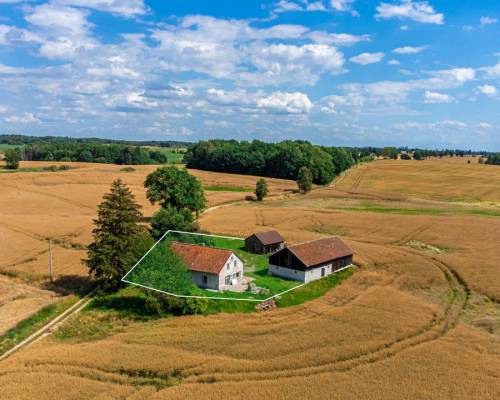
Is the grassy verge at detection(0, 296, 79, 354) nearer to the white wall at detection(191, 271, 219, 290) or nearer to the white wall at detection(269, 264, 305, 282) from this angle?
the white wall at detection(191, 271, 219, 290)

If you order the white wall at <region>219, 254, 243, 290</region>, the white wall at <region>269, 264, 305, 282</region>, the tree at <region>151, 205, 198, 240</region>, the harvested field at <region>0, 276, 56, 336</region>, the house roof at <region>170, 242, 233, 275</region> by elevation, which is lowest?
the harvested field at <region>0, 276, 56, 336</region>

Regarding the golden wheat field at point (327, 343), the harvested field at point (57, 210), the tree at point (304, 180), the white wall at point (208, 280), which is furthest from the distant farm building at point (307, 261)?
the tree at point (304, 180)

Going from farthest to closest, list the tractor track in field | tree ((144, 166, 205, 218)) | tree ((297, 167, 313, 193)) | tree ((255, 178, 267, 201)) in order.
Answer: tree ((297, 167, 313, 193))
tree ((255, 178, 267, 201))
tree ((144, 166, 205, 218))
the tractor track in field

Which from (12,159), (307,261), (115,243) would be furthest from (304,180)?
(12,159)

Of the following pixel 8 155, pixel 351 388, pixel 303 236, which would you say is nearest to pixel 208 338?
pixel 351 388

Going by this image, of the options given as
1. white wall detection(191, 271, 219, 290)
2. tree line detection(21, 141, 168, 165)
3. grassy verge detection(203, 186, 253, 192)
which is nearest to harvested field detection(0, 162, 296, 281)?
grassy verge detection(203, 186, 253, 192)

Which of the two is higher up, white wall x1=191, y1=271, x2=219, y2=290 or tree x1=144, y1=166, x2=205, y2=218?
tree x1=144, y1=166, x2=205, y2=218
